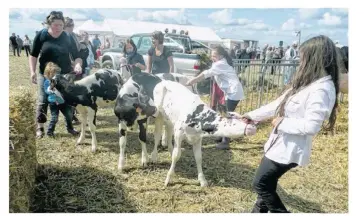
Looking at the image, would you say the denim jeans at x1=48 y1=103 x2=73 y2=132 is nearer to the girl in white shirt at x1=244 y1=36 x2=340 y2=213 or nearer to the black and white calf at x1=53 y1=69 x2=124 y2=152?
the black and white calf at x1=53 y1=69 x2=124 y2=152

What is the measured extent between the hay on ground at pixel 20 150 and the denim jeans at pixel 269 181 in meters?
2.43

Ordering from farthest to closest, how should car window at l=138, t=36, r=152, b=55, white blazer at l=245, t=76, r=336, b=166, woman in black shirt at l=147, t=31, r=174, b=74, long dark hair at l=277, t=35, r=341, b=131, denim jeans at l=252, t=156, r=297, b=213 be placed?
car window at l=138, t=36, r=152, b=55
woman in black shirt at l=147, t=31, r=174, b=74
denim jeans at l=252, t=156, r=297, b=213
long dark hair at l=277, t=35, r=341, b=131
white blazer at l=245, t=76, r=336, b=166

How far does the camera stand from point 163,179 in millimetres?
4984

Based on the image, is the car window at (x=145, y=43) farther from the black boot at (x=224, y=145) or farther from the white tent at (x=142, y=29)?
the black boot at (x=224, y=145)

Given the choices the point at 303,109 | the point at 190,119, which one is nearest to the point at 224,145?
the point at 190,119

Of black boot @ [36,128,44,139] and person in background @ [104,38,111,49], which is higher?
person in background @ [104,38,111,49]

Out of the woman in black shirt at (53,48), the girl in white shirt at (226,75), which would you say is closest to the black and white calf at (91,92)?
the woman in black shirt at (53,48)

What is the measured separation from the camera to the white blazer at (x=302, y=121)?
281 centimetres

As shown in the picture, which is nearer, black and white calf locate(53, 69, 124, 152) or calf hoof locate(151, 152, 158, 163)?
calf hoof locate(151, 152, 158, 163)

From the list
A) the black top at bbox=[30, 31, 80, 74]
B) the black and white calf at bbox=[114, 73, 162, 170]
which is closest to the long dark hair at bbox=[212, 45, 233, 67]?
the black and white calf at bbox=[114, 73, 162, 170]

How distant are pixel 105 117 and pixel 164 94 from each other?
3825 mm

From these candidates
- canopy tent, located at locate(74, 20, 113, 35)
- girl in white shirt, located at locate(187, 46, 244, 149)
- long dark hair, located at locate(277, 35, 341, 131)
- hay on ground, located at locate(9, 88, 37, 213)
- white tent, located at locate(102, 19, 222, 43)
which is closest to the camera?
long dark hair, located at locate(277, 35, 341, 131)

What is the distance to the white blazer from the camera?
2.81m

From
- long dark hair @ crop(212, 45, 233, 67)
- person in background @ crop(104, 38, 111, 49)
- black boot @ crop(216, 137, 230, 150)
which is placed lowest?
black boot @ crop(216, 137, 230, 150)
